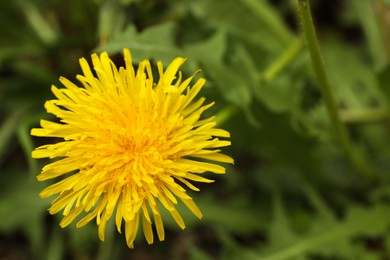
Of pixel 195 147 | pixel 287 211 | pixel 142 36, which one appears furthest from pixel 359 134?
pixel 195 147

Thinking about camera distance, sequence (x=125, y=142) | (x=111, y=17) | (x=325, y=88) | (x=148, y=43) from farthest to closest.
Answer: (x=111, y=17)
(x=148, y=43)
(x=325, y=88)
(x=125, y=142)

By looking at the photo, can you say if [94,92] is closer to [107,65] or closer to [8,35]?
[107,65]

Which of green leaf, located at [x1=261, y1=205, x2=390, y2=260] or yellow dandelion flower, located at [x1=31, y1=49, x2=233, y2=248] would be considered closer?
yellow dandelion flower, located at [x1=31, y1=49, x2=233, y2=248]

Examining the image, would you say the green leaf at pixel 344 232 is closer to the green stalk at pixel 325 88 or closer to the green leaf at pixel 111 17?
the green stalk at pixel 325 88

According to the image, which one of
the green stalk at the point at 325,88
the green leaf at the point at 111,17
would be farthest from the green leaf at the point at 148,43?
the green stalk at the point at 325,88

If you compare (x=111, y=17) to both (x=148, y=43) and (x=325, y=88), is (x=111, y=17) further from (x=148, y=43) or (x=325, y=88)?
Answer: (x=325, y=88)

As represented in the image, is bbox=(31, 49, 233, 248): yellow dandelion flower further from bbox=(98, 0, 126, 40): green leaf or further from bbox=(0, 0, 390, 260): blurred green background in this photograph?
bbox=(98, 0, 126, 40): green leaf

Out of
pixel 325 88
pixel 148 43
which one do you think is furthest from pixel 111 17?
pixel 325 88

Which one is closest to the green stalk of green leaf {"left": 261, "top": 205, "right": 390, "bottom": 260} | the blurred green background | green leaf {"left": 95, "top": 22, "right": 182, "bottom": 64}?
the blurred green background
